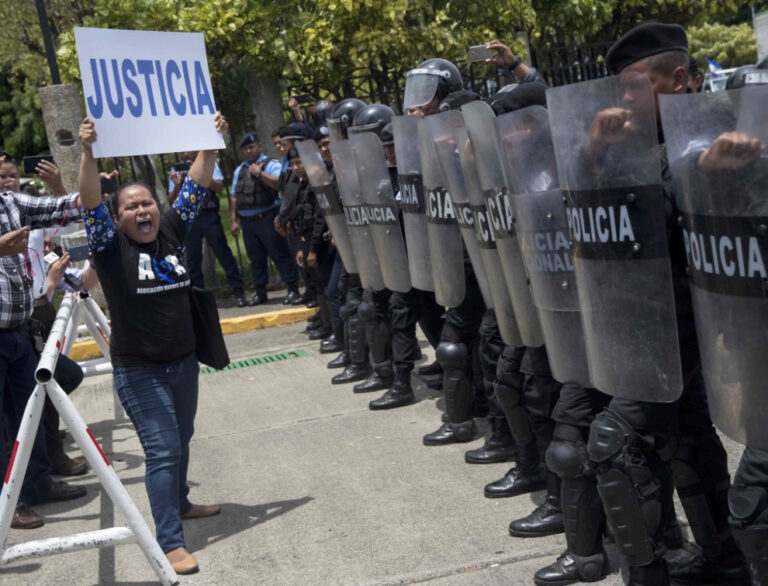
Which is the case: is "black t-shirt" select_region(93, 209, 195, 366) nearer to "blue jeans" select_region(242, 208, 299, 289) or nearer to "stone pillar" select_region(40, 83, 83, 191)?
"stone pillar" select_region(40, 83, 83, 191)

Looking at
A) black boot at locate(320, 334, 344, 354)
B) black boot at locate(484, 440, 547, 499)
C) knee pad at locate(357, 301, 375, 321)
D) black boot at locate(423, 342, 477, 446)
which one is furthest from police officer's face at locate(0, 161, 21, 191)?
black boot at locate(320, 334, 344, 354)

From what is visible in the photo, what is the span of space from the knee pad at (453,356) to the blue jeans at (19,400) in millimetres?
2095

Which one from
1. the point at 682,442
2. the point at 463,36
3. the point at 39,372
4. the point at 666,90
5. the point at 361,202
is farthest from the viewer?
the point at 463,36

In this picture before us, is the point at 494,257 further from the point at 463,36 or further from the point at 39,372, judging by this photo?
the point at 463,36

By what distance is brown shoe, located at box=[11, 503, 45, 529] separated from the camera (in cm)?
530

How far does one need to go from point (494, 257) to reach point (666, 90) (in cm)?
133

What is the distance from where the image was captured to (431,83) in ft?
20.5

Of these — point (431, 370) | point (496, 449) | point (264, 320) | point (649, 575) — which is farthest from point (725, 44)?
point (649, 575)

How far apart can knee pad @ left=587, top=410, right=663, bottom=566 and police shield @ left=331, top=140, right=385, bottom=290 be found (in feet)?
12.1

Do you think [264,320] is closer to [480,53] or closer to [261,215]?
[261,215]

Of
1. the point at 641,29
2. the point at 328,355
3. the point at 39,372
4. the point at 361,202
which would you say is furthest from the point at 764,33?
the point at 39,372

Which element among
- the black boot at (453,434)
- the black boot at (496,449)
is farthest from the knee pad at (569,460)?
the black boot at (453,434)

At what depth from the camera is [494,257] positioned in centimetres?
455

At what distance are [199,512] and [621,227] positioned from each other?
114 inches
